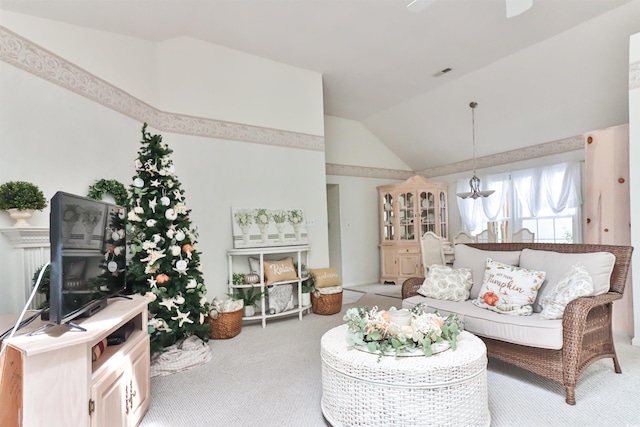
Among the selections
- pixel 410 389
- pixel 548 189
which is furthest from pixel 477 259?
pixel 548 189

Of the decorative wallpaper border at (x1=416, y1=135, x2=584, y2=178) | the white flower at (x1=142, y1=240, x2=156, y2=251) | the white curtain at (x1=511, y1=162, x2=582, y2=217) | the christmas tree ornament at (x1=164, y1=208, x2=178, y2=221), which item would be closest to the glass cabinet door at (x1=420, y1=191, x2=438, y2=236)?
the decorative wallpaper border at (x1=416, y1=135, x2=584, y2=178)

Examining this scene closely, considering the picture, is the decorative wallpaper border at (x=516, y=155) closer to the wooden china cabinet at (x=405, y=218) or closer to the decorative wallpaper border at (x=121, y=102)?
the wooden china cabinet at (x=405, y=218)

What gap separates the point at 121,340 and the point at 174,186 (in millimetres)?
1492

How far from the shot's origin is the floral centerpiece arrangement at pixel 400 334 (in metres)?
1.87

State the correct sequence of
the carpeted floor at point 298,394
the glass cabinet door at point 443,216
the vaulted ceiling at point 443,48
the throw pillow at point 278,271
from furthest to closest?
the glass cabinet door at point 443,216
the throw pillow at point 278,271
the vaulted ceiling at point 443,48
the carpeted floor at point 298,394

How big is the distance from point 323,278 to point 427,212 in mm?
3338

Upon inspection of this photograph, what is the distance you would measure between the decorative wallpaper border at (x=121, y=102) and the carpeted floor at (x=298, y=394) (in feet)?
8.01

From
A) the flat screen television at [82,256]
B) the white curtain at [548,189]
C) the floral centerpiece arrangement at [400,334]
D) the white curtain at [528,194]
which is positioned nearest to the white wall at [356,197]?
the white curtain at [528,194]

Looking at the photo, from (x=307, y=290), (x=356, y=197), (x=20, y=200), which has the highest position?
(x=356, y=197)

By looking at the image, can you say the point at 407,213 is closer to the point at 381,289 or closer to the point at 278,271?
the point at 381,289

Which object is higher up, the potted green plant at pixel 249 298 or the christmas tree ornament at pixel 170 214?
the christmas tree ornament at pixel 170 214

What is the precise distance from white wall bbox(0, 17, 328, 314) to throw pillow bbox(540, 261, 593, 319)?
294 cm

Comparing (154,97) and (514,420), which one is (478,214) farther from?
(154,97)

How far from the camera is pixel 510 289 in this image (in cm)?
261
